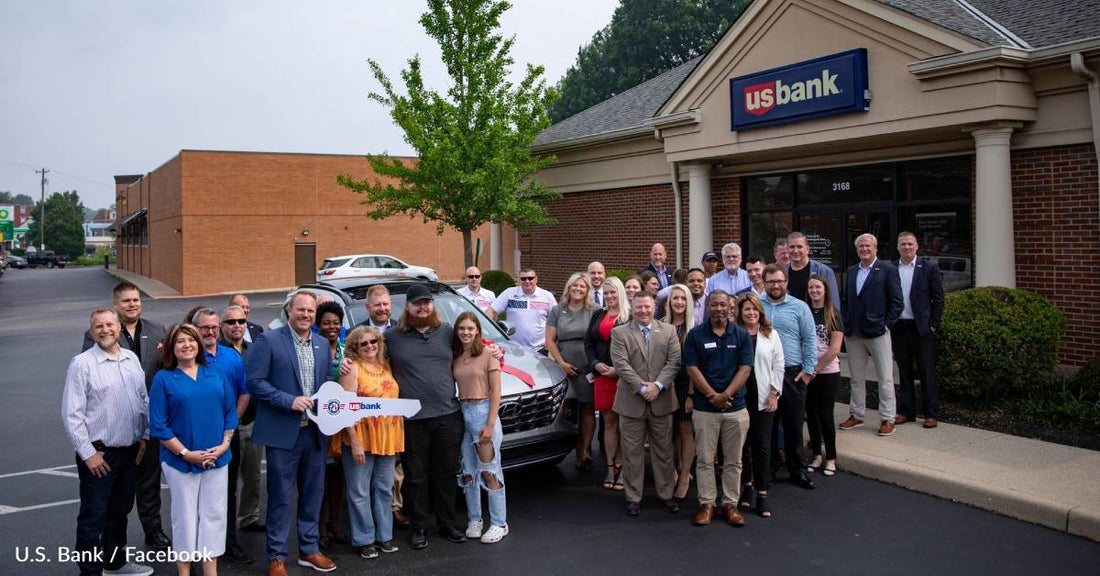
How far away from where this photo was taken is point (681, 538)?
5680 mm

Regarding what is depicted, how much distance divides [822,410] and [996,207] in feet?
16.0

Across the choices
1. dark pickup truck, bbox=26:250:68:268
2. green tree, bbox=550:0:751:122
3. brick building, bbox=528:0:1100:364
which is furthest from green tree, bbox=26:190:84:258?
brick building, bbox=528:0:1100:364

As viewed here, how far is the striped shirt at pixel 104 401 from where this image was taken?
4730 millimetres

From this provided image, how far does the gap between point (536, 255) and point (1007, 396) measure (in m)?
12.3

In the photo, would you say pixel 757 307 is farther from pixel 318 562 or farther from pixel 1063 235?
pixel 1063 235

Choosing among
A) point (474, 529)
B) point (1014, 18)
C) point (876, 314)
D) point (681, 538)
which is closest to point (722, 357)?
point (681, 538)

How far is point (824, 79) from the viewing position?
38.7ft

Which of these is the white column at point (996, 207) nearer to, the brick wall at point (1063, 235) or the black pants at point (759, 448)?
the brick wall at point (1063, 235)

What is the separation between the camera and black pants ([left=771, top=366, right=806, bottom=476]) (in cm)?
668

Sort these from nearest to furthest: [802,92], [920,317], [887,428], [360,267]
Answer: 1. [887,428]
2. [920,317]
3. [802,92]
4. [360,267]

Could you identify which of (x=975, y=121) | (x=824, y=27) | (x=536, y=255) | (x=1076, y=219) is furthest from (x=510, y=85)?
(x=1076, y=219)

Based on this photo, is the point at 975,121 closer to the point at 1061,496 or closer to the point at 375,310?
the point at 1061,496

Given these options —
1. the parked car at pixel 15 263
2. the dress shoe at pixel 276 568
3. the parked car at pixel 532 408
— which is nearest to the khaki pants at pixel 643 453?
the parked car at pixel 532 408

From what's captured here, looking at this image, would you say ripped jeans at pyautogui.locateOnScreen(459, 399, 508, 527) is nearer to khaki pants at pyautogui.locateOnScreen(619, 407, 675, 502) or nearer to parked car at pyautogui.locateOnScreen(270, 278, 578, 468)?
parked car at pyautogui.locateOnScreen(270, 278, 578, 468)
